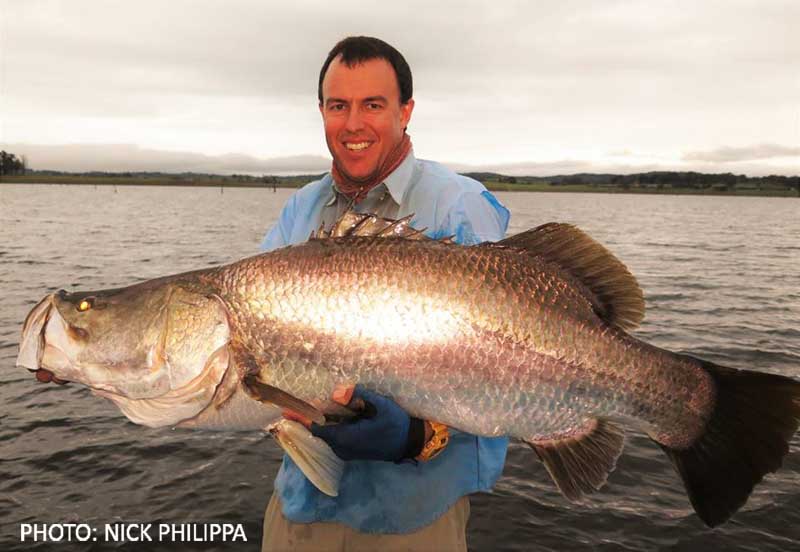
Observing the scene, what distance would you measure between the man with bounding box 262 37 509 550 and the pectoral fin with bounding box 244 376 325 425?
0.14 m

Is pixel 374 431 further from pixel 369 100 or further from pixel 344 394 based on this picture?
pixel 369 100

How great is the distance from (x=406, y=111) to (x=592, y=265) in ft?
5.75

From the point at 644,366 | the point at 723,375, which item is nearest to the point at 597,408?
the point at 644,366

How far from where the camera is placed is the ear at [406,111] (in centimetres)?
398

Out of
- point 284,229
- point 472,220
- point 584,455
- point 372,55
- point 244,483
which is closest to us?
point 584,455

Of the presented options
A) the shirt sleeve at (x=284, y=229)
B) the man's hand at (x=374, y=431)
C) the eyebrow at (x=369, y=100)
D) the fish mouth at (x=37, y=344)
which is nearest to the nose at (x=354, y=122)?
the eyebrow at (x=369, y=100)

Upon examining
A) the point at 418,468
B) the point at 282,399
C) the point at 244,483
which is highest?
the point at 282,399

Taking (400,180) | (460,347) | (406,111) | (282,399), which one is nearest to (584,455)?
(460,347)

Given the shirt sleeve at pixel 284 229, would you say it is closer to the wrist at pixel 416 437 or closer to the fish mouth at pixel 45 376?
the fish mouth at pixel 45 376

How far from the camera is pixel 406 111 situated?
4047mm

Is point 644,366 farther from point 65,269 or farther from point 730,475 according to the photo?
point 65,269

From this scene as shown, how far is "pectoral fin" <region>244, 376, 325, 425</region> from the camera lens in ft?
8.99

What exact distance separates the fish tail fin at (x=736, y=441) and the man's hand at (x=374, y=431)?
1411 millimetres

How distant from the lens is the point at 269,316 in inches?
116
